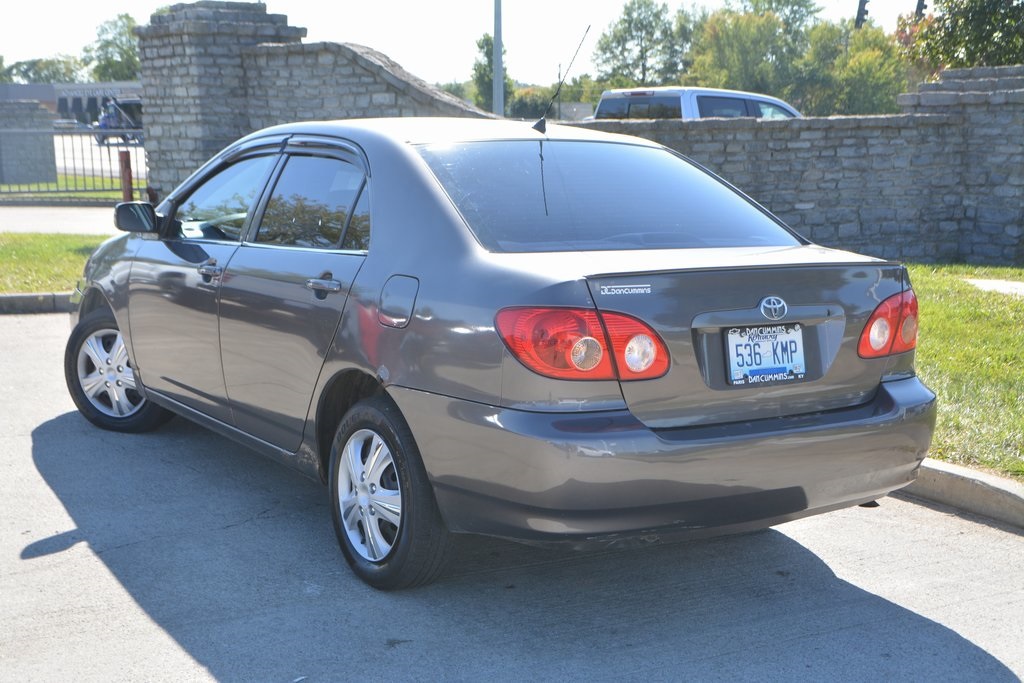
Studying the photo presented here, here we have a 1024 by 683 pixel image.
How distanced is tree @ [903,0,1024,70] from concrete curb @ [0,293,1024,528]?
13.4m

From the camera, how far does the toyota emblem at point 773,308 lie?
3693 mm

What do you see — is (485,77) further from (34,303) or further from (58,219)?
(34,303)

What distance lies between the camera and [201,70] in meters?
16.4

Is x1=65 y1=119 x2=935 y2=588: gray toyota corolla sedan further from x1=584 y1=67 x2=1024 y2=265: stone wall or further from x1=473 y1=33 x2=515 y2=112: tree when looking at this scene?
x1=473 y1=33 x2=515 y2=112: tree

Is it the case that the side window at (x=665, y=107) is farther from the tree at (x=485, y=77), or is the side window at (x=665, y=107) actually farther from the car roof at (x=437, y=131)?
the tree at (x=485, y=77)

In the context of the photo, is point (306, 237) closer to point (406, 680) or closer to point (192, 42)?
point (406, 680)

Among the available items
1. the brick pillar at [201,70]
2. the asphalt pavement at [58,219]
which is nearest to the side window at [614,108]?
the brick pillar at [201,70]

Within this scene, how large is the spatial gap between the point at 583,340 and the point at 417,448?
0.77 m

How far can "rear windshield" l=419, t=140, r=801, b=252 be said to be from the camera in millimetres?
4051

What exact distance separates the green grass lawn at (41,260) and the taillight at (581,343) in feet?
27.4

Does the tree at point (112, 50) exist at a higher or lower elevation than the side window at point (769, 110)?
higher

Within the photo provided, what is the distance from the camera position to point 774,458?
12.1 feet

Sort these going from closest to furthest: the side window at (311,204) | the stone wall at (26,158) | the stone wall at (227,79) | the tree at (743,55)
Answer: the side window at (311,204), the stone wall at (227,79), the stone wall at (26,158), the tree at (743,55)

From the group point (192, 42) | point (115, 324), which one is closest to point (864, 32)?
point (192, 42)
